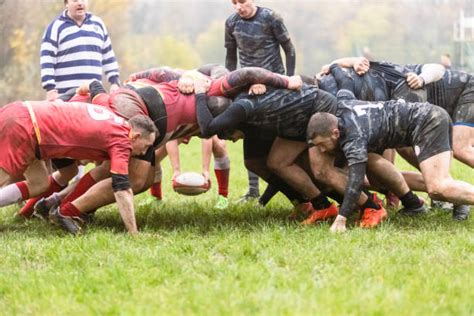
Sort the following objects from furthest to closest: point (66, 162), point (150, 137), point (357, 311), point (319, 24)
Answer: point (319, 24)
point (66, 162)
point (150, 137)
point (357, 311)

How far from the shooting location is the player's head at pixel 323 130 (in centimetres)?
698

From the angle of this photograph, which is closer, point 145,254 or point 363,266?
point 363,266

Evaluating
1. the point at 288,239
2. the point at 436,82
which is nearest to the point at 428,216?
the point at 436,82

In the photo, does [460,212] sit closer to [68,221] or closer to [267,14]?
[267,14]

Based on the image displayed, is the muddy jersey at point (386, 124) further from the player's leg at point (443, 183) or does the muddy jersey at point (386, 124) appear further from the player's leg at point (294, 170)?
the player's leg at point (294, 170)

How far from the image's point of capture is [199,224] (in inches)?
295

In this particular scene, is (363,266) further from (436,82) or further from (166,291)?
(436,82)

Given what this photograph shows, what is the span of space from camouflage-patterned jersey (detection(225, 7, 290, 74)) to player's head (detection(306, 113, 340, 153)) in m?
2.54

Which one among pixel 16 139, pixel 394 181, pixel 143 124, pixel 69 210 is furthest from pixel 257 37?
pixel 16 139

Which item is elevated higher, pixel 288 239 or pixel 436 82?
pixel 436 82

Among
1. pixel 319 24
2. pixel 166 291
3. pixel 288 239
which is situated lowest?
pixel 319 24

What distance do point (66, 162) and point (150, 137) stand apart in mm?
1586

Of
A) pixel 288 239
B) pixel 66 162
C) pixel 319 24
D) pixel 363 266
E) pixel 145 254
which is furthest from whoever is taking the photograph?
pixel 319 24

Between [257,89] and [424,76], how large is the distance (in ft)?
5.79
